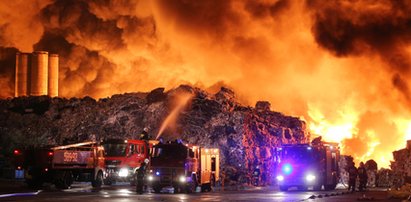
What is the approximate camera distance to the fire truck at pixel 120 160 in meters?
43.8

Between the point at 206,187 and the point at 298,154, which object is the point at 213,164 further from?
the point at 298,154

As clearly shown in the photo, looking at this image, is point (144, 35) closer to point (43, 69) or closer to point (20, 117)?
point (43, 69)

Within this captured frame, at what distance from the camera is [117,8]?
240 feet

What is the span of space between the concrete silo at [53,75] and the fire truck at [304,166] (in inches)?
1560

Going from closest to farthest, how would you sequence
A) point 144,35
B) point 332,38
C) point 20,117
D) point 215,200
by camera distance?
1. point 215,200
2. point 20,117
3. point 332,38
4. point 144,35

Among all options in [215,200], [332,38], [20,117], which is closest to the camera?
[215,200]

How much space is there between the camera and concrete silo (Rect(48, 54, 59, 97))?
72.8 meters

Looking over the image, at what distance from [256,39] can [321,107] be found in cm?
1055

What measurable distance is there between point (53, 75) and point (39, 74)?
193cm

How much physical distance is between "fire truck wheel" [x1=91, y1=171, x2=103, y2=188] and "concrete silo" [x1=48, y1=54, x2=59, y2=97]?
32752 mm

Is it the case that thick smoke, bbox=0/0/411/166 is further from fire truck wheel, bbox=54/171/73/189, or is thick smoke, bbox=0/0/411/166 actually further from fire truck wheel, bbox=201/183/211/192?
fire truck wheel, bbox=54/171/73/189

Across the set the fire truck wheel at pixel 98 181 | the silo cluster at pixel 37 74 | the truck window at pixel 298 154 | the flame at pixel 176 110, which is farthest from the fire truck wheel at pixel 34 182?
the silo cluster at pixel 37 74

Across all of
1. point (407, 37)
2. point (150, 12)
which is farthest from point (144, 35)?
point (407, 37)

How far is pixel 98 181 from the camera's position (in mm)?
41719
